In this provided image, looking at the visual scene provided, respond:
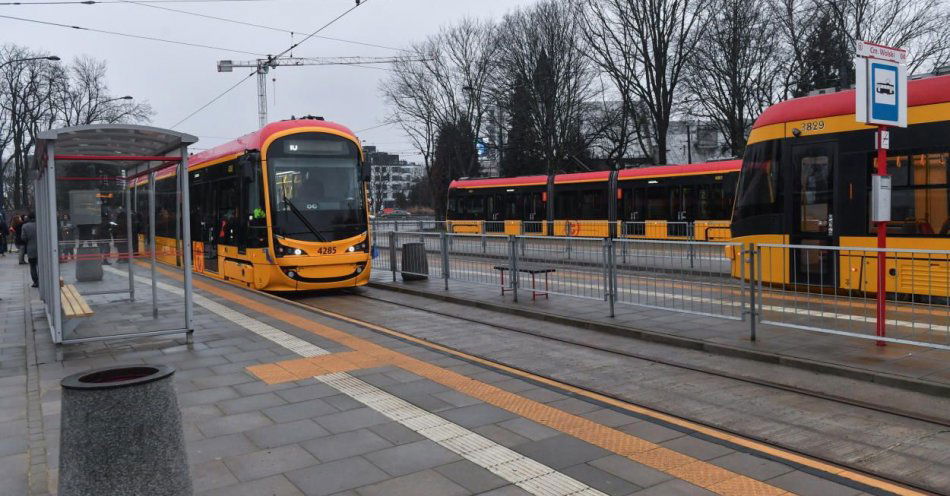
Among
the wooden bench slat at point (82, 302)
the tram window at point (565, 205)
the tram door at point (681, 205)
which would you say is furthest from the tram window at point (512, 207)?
the wooden bench slat at point (82, 302)

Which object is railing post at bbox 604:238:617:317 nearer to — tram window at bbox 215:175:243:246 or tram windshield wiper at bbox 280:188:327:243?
tram windshield wiper at bbox 280:188:327:243

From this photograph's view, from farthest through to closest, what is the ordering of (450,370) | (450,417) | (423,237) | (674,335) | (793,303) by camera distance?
(423,237)
(674,335)
(793,303)
(450,370)
(450,417)

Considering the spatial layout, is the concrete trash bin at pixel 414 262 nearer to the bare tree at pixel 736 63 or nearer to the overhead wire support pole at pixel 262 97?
the bare tree at pixel 736 63

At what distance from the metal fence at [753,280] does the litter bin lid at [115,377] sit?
5844mm

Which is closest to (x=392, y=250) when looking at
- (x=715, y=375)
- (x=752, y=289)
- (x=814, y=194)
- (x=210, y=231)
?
(x=210, y=231)

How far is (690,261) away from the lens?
9.00m

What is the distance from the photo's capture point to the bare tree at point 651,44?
34.4 metres

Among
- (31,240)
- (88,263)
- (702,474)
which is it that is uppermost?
(31,240)

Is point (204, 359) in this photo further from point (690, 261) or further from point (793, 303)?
point (793, 303)

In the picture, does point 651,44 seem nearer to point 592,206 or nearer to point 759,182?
point 592,206

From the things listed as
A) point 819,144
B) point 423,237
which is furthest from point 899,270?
point 423,237

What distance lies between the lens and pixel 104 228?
10078 millimetres

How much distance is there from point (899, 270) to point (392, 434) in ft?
18.5

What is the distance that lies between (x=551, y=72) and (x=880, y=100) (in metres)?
33.4
